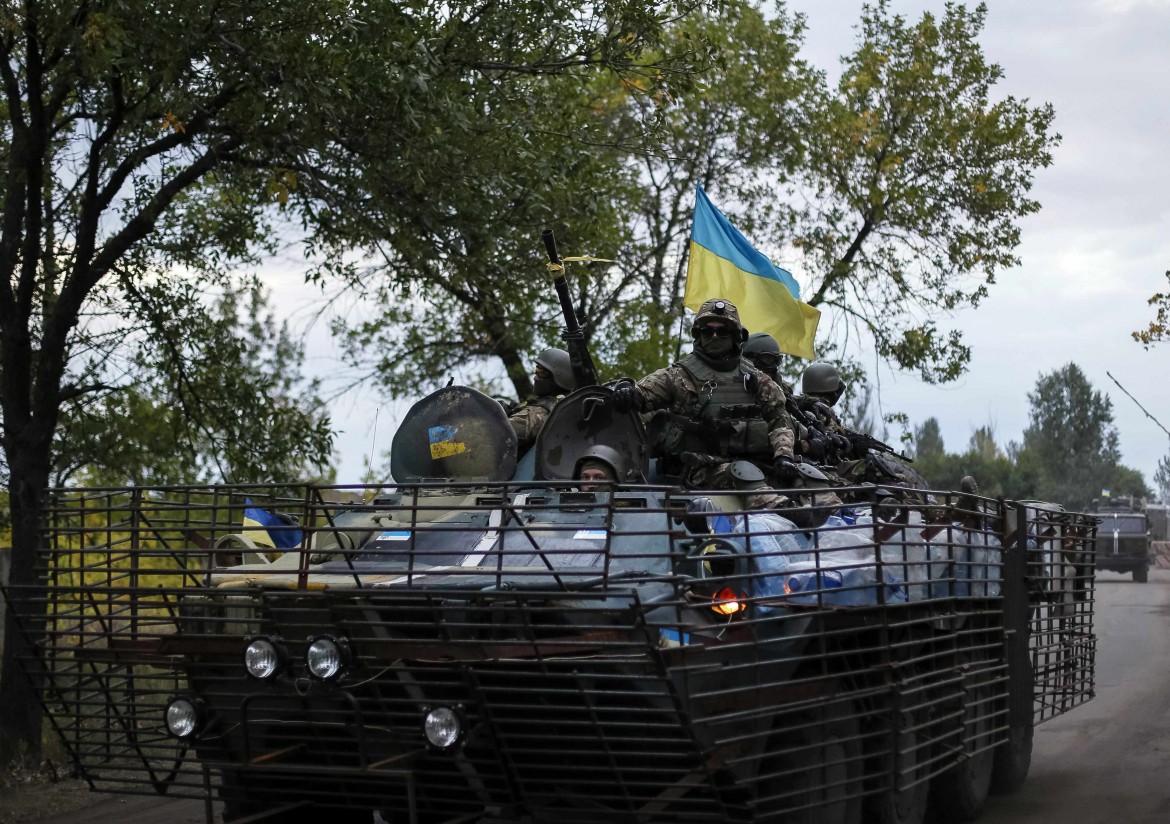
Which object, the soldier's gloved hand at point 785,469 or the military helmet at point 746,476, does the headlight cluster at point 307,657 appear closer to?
the military helmet at point 746,476

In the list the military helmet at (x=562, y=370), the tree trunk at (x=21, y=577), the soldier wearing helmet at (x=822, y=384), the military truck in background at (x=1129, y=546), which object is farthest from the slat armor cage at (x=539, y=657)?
the military truck in background at (x=1129, y=546)

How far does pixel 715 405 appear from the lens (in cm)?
920

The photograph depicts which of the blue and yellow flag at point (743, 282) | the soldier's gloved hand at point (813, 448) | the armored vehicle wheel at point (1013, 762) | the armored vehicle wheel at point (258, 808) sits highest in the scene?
the blue and yellow flag at point (743, 282)

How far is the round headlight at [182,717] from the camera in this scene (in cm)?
702

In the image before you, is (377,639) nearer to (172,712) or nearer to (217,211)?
(172,712)

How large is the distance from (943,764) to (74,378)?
24.5 feet

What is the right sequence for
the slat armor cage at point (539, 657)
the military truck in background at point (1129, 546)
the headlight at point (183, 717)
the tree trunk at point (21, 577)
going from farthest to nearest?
the military truck in background at point (1129, 546), the tree trunk at point (21, 577), the headlight at point (183, 717), the slat armor cage at point (539, 657)

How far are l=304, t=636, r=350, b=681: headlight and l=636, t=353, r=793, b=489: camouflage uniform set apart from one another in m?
3.10

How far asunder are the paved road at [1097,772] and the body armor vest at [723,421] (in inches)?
98.1

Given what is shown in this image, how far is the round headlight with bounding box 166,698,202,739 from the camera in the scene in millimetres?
7023

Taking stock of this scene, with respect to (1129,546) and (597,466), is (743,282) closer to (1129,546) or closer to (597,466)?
(597,466)

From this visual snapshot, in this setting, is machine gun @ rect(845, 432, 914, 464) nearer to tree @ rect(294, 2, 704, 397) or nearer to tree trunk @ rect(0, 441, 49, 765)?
tree @ rect(294, 2, 704, 397)

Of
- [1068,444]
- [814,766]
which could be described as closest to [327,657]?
[814,766]

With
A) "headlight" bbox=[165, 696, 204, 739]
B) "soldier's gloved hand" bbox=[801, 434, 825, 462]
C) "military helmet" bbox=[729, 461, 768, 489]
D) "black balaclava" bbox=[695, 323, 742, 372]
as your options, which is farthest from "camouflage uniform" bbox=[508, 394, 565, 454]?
"headlight" bbox=[165, 696, 204, 739]
